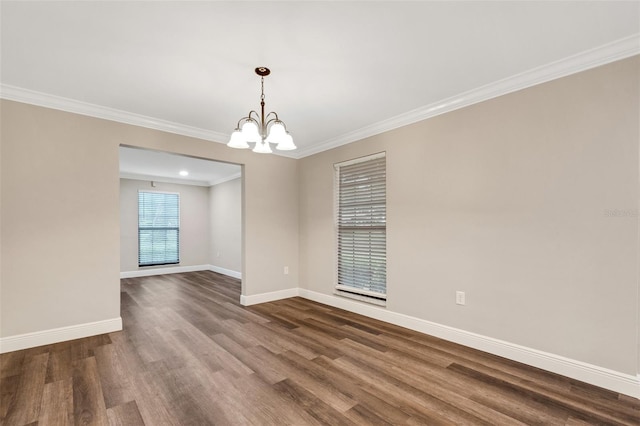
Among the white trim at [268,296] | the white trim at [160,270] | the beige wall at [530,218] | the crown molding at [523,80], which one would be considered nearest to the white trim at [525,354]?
the beige wall at [530,218]

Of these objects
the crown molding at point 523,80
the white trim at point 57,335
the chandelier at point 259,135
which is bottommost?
the white trim at point 57,335

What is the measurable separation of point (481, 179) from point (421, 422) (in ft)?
7.03

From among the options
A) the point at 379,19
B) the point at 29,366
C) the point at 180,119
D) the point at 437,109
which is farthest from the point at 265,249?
the point at 379,19

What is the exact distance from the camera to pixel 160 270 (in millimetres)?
7445

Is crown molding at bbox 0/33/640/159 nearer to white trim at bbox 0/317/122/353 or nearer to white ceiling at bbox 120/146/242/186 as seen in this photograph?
white ceiling at bbox 120/146/242/186

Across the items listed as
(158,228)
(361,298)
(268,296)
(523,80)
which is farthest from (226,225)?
(523,80)

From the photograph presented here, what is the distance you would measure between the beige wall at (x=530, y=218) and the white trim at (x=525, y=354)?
2.3 inches

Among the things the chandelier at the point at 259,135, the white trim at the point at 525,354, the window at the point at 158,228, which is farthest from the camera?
the window at the point at 158,228

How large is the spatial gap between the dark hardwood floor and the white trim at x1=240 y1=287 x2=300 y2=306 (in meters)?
0.93

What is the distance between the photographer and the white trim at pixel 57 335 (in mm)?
2777

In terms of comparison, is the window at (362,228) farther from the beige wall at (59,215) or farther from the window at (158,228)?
the window at (158,228)

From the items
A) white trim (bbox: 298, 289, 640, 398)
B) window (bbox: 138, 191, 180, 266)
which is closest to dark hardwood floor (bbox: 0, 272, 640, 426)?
white trim (bbox: 298, 289, 640, 398)

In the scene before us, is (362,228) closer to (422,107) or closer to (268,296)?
(422,107)

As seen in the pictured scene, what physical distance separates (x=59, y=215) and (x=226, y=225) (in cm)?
438
